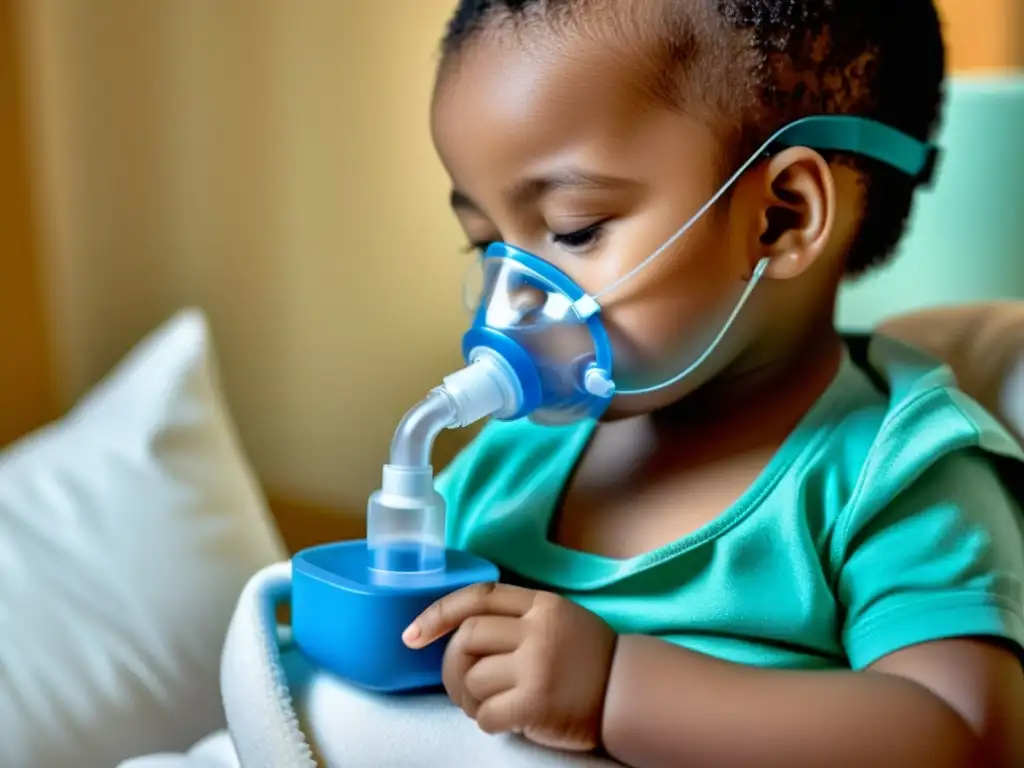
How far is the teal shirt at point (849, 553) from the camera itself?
0.59 meters

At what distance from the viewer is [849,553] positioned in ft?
2.06

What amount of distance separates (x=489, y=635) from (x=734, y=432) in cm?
23

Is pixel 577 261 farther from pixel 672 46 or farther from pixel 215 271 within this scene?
pixel 215 271

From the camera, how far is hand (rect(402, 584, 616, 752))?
55cm

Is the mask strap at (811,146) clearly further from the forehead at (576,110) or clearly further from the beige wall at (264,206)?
the beige wall at (264,206)

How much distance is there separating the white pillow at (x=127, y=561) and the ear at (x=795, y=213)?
1.73 feet

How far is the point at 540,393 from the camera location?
2.18ft

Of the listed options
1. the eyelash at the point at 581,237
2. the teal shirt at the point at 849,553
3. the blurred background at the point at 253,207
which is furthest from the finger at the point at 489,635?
the blurred background at the point at 253,207

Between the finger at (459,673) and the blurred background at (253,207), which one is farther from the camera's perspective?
the blurred background at (253,207)

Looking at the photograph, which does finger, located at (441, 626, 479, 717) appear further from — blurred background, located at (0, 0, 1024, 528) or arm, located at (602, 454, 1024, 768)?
blurred background, located at (0, 0, 1024, 528)

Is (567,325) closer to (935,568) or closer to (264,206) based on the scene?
(935,568)

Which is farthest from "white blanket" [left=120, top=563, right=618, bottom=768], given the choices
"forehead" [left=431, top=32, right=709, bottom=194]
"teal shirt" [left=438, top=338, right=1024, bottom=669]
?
"forehead" [left=431, top=32, right=709, bottom=194]

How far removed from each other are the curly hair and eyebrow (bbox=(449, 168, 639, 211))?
0.06 metres

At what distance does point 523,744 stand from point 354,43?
754 millimetres
